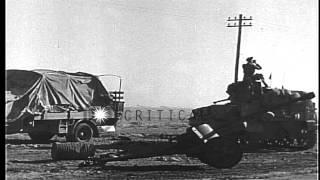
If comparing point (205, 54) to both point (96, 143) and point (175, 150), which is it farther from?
point (96, 143)

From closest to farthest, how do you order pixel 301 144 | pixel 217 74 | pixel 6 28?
pixel 6 28
pixel 217 74
pixel 301 144

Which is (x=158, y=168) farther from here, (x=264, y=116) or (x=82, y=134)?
(x=264, y=116)

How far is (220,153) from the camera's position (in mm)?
5758

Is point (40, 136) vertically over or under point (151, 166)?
over

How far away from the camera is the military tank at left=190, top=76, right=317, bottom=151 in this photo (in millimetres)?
5855

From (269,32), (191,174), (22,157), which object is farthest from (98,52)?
(269,32)

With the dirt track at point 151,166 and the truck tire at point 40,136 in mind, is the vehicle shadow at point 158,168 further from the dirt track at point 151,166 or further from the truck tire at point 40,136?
the truck tire at point 40,136

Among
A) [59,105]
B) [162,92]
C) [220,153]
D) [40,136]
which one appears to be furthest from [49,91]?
[220,153]

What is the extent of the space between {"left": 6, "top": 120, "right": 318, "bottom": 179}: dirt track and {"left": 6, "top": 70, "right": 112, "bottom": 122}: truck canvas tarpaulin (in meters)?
0.29

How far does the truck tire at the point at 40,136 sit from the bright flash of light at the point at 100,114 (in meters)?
0.47

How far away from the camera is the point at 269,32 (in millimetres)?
5980

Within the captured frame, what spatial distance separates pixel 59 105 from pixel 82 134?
39 cm

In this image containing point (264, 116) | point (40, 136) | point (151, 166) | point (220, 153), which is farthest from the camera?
point (264, 116)

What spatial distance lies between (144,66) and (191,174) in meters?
1.23
